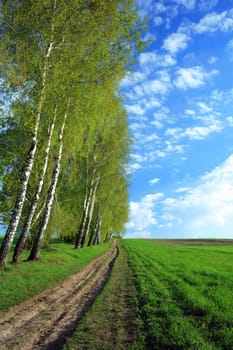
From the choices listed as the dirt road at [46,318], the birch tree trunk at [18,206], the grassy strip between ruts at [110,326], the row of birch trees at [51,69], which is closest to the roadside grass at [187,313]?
the grassy strip between ruts at [110,326]

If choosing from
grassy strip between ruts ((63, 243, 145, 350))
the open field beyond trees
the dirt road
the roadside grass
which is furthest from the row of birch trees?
the roadside grass

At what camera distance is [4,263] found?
44.2ft

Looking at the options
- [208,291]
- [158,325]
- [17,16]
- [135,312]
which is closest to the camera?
[158,325]

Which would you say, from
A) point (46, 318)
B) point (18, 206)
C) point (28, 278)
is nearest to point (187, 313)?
point (46, 318)

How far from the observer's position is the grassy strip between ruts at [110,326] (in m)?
6.05

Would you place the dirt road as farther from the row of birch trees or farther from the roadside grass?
the row of birch trees

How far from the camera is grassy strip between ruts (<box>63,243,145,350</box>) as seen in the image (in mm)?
6051

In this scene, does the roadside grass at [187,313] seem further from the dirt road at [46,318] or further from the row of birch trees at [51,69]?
the row of birch trees at [51,69]

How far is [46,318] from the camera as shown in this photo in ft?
25.8

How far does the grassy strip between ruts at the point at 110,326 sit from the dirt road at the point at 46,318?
294mm

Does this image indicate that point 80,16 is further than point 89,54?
No

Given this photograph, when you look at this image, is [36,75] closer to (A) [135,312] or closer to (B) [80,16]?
(B) [80,16]

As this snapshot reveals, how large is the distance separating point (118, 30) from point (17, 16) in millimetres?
5108

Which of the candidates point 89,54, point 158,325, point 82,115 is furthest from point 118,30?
point 158,325
